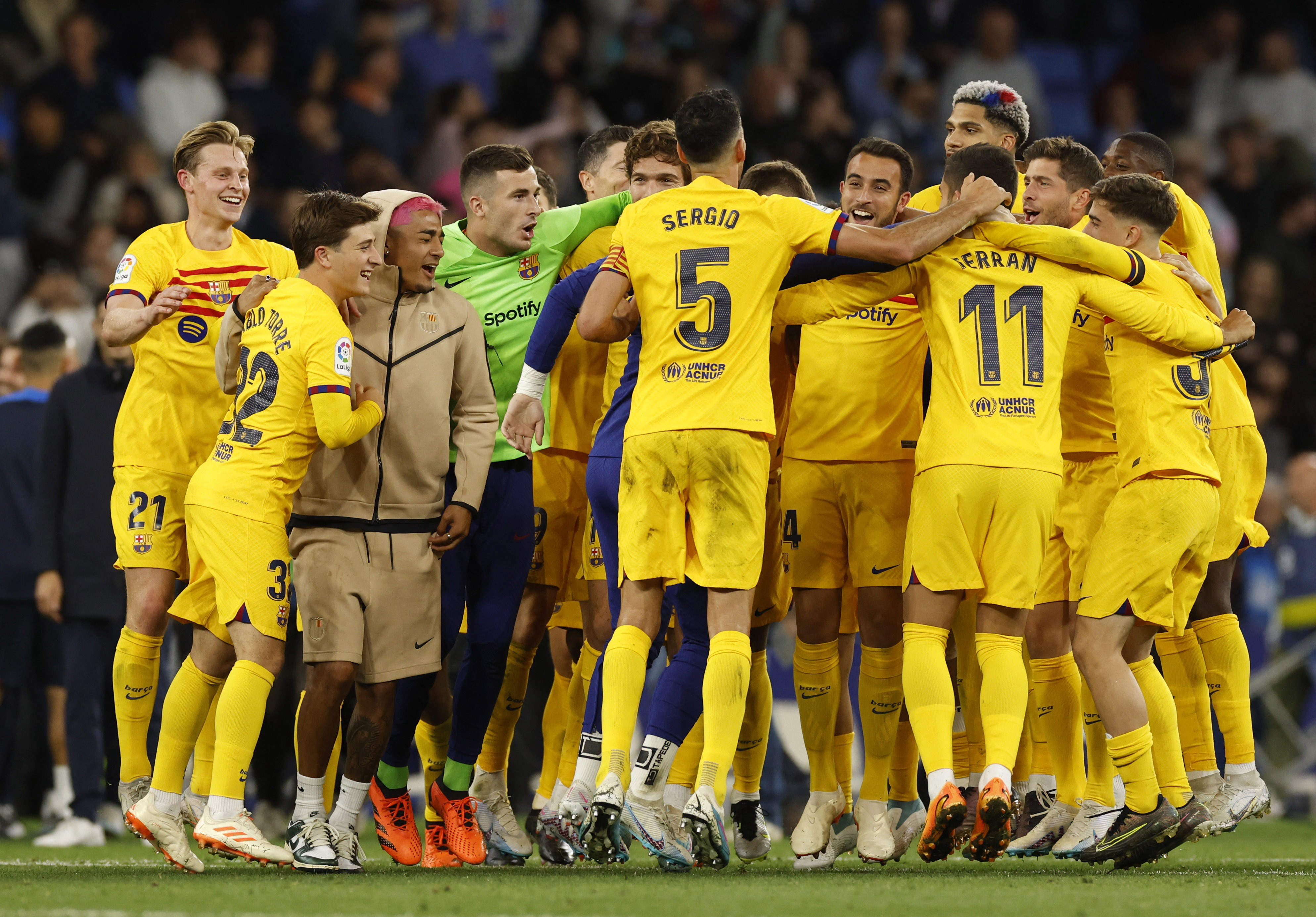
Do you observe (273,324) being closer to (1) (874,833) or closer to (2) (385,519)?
(2) (385,519)

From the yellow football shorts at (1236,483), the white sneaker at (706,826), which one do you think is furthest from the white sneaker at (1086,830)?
the white sneaker at (706,826)

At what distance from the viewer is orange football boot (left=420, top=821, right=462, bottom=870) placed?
704 centimetres

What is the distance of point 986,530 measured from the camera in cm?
641

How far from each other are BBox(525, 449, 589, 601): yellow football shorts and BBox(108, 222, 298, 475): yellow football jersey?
1449 mm

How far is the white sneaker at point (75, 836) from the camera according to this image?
28.9ft

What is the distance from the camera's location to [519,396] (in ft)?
21.7

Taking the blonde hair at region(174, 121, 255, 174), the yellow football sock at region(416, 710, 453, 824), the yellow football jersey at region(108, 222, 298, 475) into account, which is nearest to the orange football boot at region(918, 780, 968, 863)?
the yellow football sock at region(416, 710, 453, 824)

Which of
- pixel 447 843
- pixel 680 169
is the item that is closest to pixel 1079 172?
pixel 680 169

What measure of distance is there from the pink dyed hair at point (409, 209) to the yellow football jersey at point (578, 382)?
83 centimetres

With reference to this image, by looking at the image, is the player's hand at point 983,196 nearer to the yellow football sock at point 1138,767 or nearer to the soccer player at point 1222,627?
the soccer player at point 1222,627

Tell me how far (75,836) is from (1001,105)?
6031mm

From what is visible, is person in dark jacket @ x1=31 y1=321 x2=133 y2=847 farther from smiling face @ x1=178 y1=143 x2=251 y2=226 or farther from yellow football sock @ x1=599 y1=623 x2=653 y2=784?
yellow football sock @ x1=599 y1=623 x2=653 y2=784

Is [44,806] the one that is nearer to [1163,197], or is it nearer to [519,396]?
[519,396]

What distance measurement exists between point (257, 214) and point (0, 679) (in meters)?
4.28
